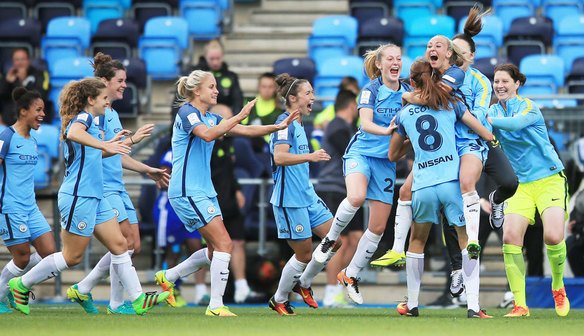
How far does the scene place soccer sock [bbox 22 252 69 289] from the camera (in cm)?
1184

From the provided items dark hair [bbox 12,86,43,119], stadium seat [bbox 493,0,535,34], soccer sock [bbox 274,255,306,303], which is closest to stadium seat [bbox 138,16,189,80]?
stadium seat [bbox 493,0,535,34]

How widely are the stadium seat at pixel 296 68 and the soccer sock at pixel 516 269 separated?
743 centimetres

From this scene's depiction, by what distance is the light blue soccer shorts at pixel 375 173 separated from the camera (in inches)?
473

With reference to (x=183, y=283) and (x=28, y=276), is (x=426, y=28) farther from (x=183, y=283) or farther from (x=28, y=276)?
(x=28, y=276)

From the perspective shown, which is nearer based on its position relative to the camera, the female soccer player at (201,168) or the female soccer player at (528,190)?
the female soccer player at (201,168)

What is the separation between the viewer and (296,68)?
18719mm

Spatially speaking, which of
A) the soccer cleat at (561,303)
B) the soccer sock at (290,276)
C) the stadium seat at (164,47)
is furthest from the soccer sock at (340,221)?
the stadium seat at (164,47)

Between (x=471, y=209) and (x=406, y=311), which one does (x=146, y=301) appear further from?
(x=471, y=209)

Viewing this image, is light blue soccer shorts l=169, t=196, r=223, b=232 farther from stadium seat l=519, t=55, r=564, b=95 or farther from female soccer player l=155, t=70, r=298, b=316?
stadium seat l=519, t=55, r=564, b=95

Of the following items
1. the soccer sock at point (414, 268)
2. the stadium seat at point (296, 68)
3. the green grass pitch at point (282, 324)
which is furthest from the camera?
the stadium seat at point (296, 68)

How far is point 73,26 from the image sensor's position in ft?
67.3

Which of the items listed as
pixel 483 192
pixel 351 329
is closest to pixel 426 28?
pixel 483 192

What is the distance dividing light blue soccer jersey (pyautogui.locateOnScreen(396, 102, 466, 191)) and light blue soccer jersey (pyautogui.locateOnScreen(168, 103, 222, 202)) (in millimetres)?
1881

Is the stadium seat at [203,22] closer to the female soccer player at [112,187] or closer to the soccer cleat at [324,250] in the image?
the female soccer player at [112,187]
